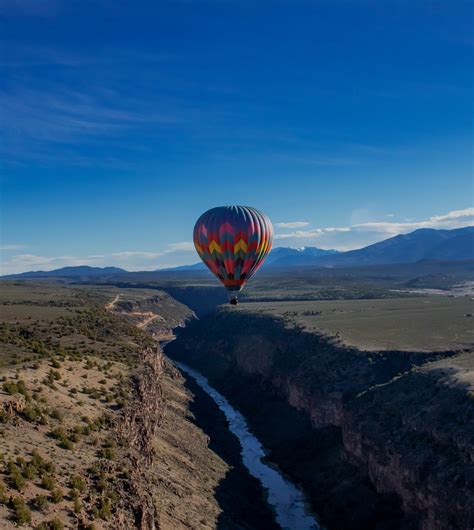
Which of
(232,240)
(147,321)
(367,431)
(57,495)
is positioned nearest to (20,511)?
(57,495)

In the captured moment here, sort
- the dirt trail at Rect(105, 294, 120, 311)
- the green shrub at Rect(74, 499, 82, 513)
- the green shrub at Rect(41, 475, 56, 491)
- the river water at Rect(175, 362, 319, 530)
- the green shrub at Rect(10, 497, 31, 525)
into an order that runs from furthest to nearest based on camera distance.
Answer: the dirt trail at Rect(105, 294, 120, 311) → the river water at Rect(175, 362, 319, 530) → the green shrub at Rect(41, 475, 56, 491) → the green shrub at Rect(74, 499, 82, 513) → the green shrub at Rect(10, 497, 31, 525)

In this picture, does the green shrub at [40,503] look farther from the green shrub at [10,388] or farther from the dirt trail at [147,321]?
the dirt trail at [147,321]

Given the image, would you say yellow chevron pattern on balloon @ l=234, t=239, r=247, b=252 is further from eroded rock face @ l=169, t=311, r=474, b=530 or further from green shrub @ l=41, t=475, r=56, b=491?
green shrub @ l=41, t=475, r=56, b=491

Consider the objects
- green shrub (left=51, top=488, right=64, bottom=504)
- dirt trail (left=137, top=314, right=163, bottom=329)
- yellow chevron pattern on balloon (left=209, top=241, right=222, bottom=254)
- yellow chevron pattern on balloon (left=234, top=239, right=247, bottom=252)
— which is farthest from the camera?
dirt trail (left=137, top=314, right=163, bottom=329)

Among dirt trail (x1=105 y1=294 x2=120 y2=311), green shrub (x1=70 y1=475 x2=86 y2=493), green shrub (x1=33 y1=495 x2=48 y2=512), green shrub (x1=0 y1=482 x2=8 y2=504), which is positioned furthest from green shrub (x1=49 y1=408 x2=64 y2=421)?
dirt trail (x1=105 y1=294 x2=120 y2=311)

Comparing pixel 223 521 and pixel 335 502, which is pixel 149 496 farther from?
pixel 335 502

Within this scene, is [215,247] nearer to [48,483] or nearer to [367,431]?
[367,431]

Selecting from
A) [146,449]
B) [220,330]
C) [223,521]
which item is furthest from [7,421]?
[220,330]
